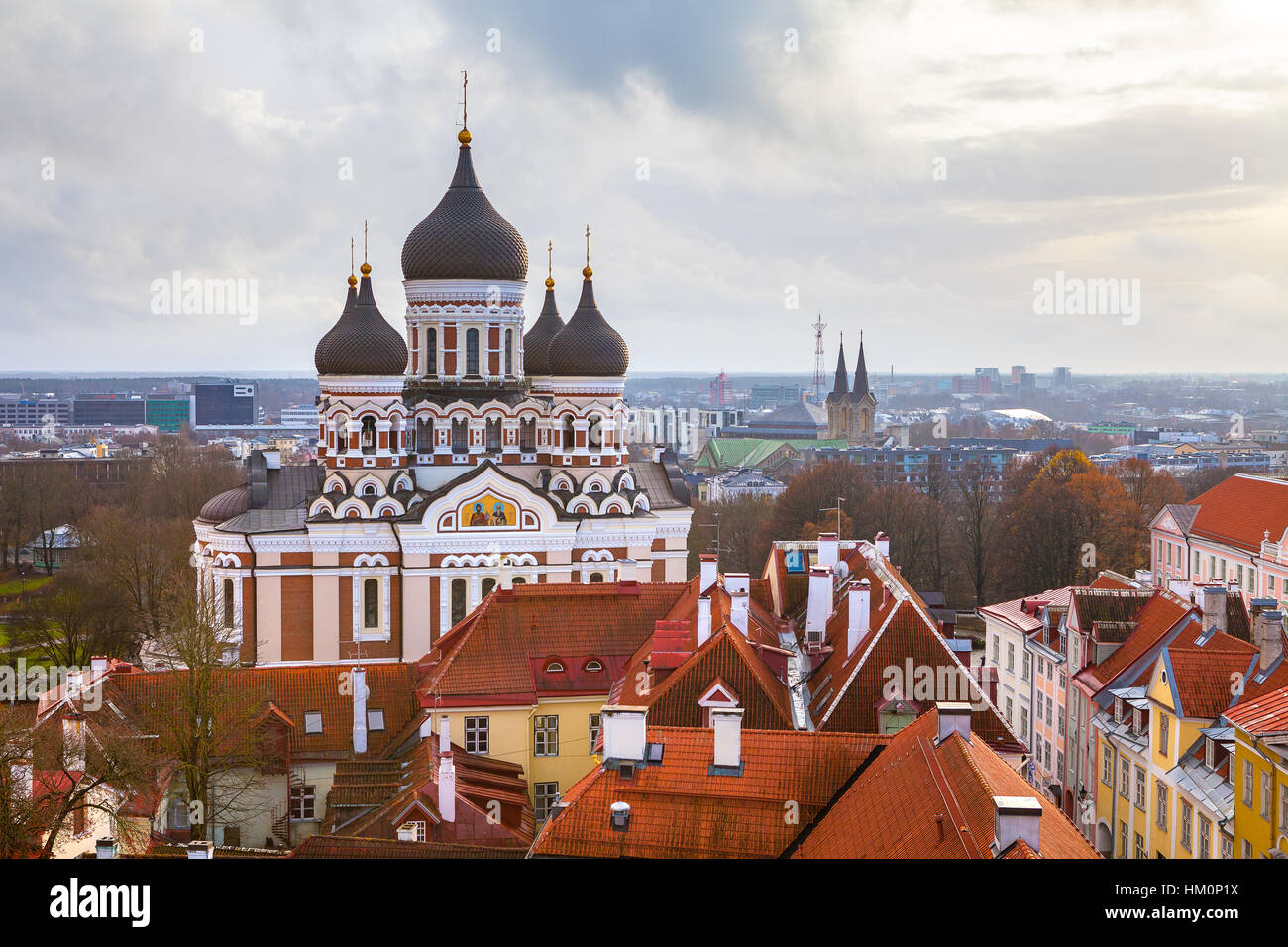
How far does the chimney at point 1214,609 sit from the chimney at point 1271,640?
262cm

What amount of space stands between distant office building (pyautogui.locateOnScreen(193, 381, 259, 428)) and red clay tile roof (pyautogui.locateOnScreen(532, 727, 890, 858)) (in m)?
156

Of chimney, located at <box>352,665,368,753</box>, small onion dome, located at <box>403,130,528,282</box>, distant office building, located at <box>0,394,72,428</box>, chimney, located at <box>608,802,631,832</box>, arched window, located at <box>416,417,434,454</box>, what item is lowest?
chimney, located at <box>352,665,368,753</box>

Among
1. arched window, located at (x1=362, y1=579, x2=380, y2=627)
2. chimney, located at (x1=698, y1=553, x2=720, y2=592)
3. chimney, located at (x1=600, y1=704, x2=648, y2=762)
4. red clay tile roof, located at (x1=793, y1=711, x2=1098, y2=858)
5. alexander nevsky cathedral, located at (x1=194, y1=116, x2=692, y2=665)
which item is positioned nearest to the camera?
red clay tile roof, located at (x1=793, y1=711, x2=1098, y2=858)

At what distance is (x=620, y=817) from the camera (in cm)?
1488

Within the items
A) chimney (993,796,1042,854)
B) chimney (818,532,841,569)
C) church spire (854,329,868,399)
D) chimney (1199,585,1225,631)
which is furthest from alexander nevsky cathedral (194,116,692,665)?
church spire (854,329,868,399)

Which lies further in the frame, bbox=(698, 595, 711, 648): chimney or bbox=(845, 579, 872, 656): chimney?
bbox=(698, 595, 711, 648): chimney

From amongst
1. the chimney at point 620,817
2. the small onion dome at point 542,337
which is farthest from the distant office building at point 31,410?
the chimney at point 620,817

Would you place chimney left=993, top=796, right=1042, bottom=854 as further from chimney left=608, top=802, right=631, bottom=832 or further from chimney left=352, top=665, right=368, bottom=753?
chimney left=352, top=665, right=368, bottom=753

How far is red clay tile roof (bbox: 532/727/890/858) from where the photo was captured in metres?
14.9

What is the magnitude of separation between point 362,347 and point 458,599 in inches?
313

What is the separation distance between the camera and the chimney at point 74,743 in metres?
19.1

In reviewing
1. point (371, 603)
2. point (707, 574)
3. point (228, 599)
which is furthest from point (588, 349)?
point (707, 574)

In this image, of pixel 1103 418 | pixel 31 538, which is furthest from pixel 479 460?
pixel 1103 418

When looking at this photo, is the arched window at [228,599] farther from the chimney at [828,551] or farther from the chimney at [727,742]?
the chimney at [727,742]
